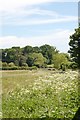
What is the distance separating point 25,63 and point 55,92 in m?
34.0

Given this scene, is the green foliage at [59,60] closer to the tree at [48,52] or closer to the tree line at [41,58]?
the tree line at [41,58]

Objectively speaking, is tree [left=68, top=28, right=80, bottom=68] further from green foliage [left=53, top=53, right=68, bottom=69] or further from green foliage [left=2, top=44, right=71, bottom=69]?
green foliage [left=53, top=53, right=68, bottom=69]

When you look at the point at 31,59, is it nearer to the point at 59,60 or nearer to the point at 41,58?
the point at 41,58

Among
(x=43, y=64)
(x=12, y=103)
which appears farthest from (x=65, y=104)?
(x=43, y=64)

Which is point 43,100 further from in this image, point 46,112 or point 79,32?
point 79,32

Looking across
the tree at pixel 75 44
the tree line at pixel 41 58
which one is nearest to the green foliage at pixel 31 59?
the tree line at pixel 41 58

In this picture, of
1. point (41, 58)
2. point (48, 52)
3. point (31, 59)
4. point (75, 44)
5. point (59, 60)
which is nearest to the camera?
point (75, 44)

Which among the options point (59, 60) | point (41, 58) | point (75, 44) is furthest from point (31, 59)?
point (75, 44)

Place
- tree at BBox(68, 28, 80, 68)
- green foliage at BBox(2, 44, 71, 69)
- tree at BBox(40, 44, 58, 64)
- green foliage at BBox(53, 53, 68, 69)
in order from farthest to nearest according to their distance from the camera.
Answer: tree at BBox(40, 44, 58, 64), green foliage at BBox(2, 44, 71, 69), green foliage at BBox(53, 53, 68, 69), tree at BBox(68, 28, 80, 68)

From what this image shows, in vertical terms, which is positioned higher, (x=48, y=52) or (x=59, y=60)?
(x=48, y=52)

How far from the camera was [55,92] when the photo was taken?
11.5 metres

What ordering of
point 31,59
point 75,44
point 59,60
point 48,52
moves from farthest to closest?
1. point 48,52
2. point 31,59
3. point 59,60
4. point 75,44

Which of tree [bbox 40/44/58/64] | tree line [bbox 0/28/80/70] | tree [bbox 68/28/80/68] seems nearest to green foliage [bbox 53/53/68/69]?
tree line [bbox 0/28/80/70]

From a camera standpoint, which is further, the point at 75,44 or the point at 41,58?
the point at 41,58
